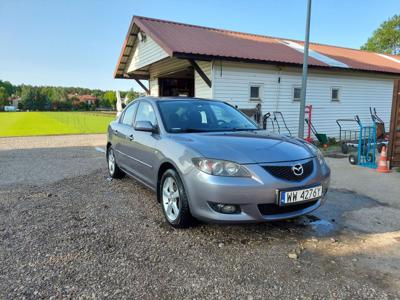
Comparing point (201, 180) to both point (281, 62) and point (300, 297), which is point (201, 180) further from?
point (281, 62)

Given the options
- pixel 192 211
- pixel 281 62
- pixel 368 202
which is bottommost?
Answer: pixel 368 202

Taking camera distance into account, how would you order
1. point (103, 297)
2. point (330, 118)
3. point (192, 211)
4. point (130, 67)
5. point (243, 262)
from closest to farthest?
1. point (103, 297)
2. point (243, 262)
3. point (192, 211)
4. point (330, 118)
5. point (130, 67)

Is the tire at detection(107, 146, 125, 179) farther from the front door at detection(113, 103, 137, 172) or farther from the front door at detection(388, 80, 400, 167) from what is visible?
the front door at detection(388, 80, 400, 167)

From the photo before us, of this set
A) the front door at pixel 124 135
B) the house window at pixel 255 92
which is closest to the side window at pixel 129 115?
the front door at pixel 124 135

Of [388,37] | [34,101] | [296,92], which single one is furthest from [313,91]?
[34,101]

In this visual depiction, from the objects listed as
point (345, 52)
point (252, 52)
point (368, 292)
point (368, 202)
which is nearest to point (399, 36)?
point (345, 52)

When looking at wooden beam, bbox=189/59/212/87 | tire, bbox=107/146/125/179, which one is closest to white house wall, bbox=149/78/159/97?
wooden beam, bbox=189/59/212/87

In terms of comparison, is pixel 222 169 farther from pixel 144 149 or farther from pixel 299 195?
pixel 144 149

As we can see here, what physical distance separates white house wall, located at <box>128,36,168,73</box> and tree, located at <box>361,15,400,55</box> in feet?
139

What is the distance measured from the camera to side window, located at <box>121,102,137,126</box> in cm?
532

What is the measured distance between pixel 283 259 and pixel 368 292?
757mm

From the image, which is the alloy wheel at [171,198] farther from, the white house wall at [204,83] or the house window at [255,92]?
the house window at [255,92]

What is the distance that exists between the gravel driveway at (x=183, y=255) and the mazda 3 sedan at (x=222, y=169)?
369 mm

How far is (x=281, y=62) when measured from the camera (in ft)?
36.2
